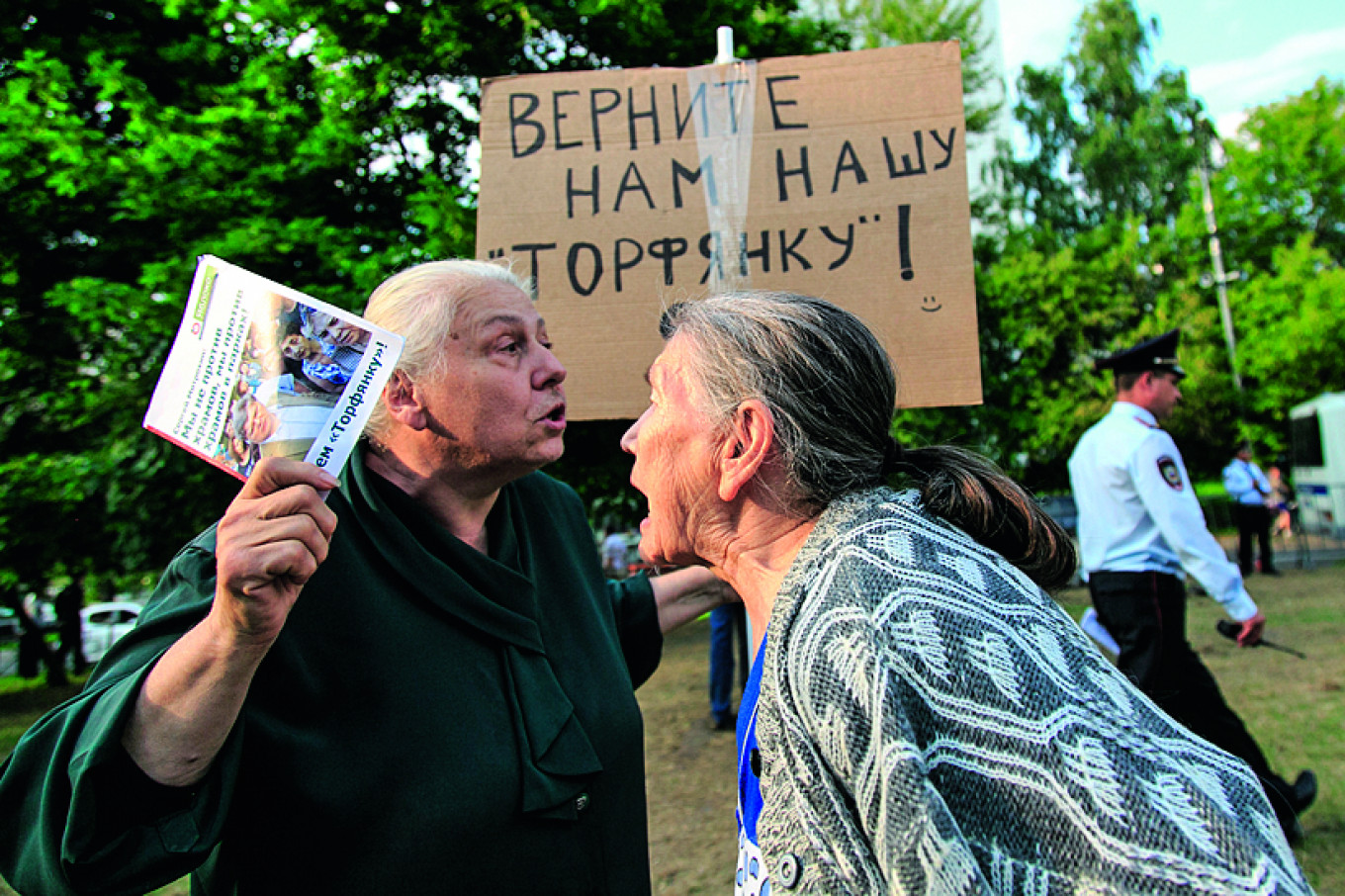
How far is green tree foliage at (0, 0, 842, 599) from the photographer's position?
7.04 m

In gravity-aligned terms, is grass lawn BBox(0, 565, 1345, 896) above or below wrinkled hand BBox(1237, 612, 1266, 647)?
below

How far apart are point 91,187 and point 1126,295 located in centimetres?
1935

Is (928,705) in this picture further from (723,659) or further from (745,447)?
(723,659)

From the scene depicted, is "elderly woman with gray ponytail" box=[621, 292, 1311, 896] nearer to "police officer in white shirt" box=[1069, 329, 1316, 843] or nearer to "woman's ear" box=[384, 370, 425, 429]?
"woman's ear" box=[384, 370, 425, 429]

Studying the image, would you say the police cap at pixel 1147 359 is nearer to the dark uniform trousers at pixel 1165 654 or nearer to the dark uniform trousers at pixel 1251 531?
the dark uniform trousers at pixel 1165 654

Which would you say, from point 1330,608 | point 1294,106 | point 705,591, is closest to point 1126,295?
point 1294,106

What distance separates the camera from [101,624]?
14.2m

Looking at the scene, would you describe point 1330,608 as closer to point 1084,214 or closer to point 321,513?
point 321,513

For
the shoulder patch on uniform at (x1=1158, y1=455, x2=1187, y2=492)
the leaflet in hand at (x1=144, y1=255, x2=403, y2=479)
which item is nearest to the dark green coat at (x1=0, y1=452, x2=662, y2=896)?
the leaflet in hand at (x1=144, y1=255, x2=403, y2=479)

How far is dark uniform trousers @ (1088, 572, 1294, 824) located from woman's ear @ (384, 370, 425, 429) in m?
3.02

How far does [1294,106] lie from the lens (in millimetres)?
23344

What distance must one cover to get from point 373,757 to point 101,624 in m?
15.3

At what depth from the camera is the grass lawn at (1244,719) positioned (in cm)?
391

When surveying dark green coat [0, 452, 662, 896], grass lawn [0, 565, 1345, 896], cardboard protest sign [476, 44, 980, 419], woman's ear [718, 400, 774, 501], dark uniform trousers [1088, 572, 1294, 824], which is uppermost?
cardboard protest sign [476, 44, 980, 419]
